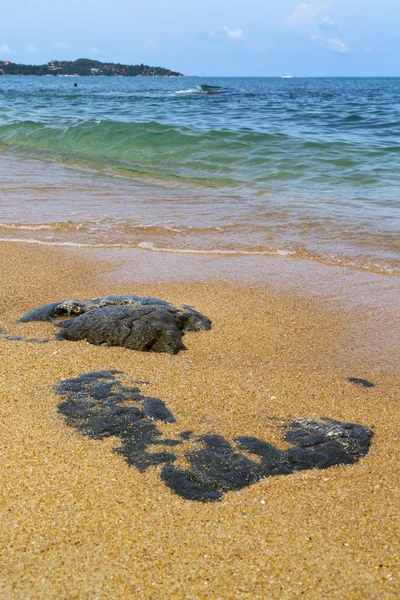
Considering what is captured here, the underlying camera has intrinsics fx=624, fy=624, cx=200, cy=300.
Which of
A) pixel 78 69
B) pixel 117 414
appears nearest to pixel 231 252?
pixel 117 414

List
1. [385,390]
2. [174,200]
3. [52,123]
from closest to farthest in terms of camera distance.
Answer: [385,390] < [174,200] < [52,123]

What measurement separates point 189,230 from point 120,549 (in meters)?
5.31

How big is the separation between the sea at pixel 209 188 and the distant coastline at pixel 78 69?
371ft

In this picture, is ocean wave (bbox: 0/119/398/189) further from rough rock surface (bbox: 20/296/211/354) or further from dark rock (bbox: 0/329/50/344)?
dark rock (bbox: 0/329/50/344)

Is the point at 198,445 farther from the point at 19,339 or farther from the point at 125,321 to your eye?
the point at 19,339

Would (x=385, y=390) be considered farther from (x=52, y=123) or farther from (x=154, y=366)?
(x=52, y=123)

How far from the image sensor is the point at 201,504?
2.40 metres

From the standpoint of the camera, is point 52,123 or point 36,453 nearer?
point 36,453

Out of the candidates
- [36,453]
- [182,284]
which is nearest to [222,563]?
[36,453]

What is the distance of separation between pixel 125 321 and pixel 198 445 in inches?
51.2

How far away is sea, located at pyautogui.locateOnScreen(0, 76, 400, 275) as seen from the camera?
22.1 feet

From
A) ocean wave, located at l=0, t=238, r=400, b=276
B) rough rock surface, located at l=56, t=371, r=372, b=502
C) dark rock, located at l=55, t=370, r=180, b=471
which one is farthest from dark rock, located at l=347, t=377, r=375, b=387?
ocean wave, located at l=0, t=238, r=400, b=276

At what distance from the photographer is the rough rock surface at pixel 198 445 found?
8.39 feet

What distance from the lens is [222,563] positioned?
211 centimetres
